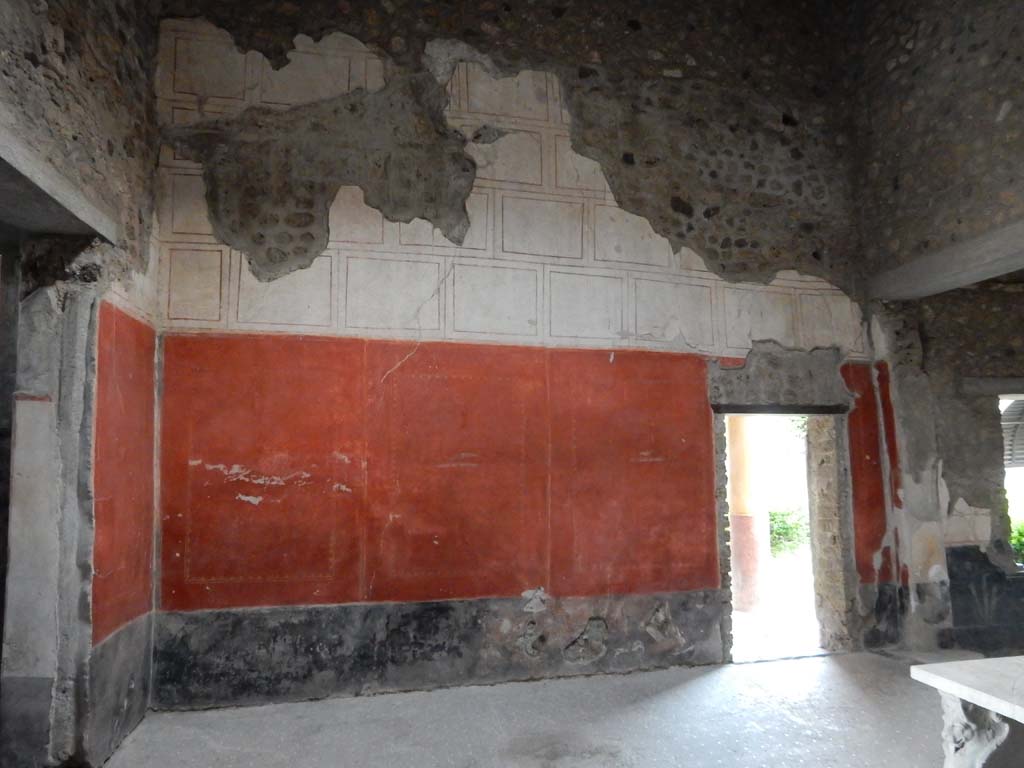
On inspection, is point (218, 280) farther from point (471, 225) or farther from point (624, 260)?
point (624, 260)

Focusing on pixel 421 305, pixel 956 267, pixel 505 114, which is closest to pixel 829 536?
pixel 956 267

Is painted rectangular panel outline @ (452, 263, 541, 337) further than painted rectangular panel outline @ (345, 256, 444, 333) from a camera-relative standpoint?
Yes

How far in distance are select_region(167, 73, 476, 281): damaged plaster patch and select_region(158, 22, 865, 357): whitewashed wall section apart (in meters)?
0.08

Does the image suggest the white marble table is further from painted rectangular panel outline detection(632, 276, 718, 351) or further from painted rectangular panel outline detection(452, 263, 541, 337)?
painted rectangular panel outline detection(452, 263, 541, 337)

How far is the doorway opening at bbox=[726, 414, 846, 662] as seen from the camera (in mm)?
5172

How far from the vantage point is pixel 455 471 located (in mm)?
4367

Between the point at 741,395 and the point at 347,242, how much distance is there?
9.52 feet

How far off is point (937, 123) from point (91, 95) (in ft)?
16.5

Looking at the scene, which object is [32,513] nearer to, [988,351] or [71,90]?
[71,90]

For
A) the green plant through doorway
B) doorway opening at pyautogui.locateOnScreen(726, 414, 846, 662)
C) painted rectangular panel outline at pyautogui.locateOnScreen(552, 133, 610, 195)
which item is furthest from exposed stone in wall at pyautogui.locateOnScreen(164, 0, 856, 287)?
the green plant through doorway

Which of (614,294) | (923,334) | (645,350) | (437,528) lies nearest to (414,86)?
(614,294)

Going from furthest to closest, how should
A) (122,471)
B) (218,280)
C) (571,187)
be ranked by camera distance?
1. (571,187)
2. (218,280)
3. (122,471)

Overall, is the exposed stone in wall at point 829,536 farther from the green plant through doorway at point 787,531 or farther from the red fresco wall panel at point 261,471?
the green plant through doorway at point 787,531

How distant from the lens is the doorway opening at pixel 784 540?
5.17m
